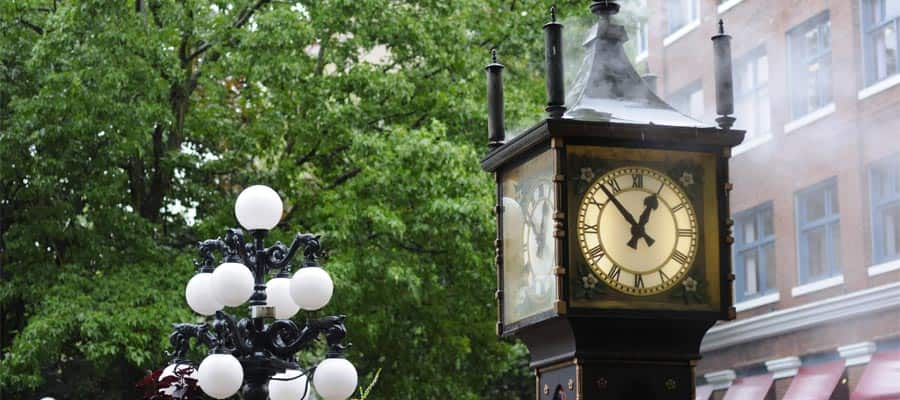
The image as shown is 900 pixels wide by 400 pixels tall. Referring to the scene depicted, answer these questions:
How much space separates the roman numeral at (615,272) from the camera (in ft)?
14.9

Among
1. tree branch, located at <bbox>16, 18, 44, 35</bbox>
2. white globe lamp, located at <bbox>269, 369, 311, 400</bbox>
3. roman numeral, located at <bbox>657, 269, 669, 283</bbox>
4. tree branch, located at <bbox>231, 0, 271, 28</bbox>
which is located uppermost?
tree branch, located at <bbox>231, 0, 271, 28</bbox>

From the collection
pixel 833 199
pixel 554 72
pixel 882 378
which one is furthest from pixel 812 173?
pixel 554 72

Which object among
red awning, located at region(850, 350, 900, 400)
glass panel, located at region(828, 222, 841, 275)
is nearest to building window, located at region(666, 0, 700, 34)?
glass panel, located at region(828, 222, 841, 275)

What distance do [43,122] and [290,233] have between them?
2.98 m

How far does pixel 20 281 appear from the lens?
17.9 meters

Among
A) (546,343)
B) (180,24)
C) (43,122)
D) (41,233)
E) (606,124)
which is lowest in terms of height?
(546,343)

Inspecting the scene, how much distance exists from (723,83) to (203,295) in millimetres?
4575

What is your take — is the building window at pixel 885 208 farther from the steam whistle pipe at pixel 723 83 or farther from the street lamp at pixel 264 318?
the steam whistle pipe at pixel 723 83

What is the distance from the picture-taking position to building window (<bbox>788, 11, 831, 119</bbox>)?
17.3m

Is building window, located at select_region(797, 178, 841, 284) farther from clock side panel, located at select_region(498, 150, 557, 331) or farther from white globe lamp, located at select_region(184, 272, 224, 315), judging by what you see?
clock side panel, located at select_region(498, 150, 557, 331)

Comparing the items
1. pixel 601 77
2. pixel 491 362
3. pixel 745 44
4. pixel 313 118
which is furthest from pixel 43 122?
pixel 601 77

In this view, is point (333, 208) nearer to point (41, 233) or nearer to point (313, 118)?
point (313, 118)

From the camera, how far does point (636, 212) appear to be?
4633 millimetres

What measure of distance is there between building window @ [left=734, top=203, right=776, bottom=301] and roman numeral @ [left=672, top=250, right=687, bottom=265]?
661 inches
